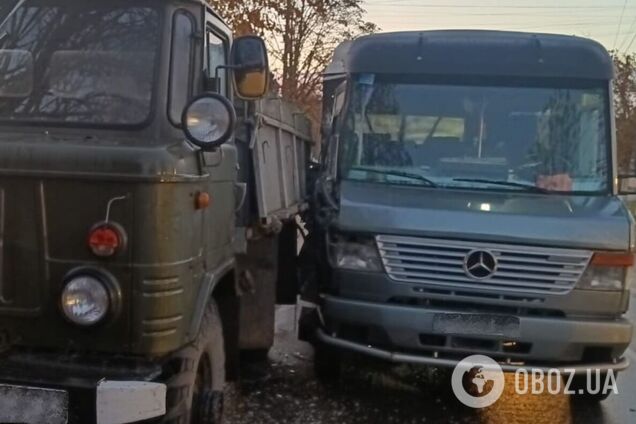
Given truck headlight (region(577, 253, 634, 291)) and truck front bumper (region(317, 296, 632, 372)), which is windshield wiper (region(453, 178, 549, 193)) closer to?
truck headlight (region(577, 253, 634, 291))

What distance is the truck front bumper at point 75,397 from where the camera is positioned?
3.20 meters

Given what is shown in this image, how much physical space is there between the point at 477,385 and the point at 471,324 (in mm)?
1283

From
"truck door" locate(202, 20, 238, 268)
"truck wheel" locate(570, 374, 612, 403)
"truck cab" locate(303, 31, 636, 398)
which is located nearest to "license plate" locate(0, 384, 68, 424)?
"truck door" locate(202, 20, 238, 268)

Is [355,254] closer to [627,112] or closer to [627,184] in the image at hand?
[627,184]

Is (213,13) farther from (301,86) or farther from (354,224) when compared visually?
(301,86)

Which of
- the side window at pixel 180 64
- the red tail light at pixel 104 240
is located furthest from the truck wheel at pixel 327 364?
the red tail light at pixel 104 240

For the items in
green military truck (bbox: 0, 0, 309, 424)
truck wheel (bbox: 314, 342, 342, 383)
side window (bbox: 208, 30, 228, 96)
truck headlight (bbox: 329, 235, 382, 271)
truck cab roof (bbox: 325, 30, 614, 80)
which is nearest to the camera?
green military truck (bbox: 0, 0, 309, 424)

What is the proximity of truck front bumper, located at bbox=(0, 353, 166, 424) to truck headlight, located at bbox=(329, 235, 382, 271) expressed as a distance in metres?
2.51

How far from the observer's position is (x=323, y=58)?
99.1ft

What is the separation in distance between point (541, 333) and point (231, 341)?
2.12 meters

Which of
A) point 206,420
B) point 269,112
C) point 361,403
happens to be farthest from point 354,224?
point 206,420

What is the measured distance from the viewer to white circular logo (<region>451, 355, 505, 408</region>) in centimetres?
599

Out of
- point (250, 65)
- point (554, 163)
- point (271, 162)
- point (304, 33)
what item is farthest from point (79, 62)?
point (304, 33)

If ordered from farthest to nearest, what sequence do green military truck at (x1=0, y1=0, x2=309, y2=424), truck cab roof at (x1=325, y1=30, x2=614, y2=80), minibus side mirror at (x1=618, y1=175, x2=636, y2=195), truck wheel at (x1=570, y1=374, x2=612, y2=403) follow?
minibus side mirror at (x1=618, y1=175, x2=636, y2=195) < truck wheel at (x1=570, y1=374, x2=612, y2=403) < truck cab roof at (x1=325, y1=30, x2=614, y2=80) < green military truck at (x1=0, y1=0, x2=309, y2=424)
